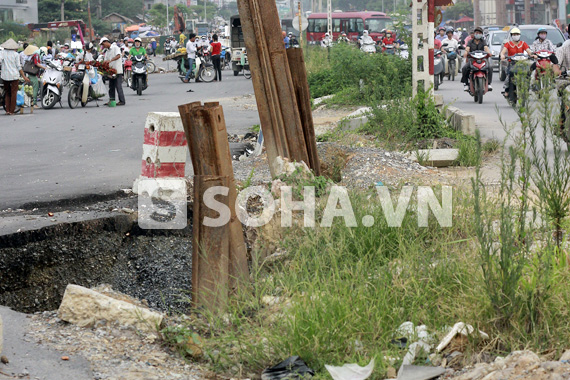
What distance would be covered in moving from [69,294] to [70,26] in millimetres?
65103

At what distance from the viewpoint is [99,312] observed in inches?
169

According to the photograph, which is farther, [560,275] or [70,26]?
[70,26]

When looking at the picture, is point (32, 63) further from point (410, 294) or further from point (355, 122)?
point (410, 294)

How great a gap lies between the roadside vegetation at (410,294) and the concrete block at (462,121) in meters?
5.33

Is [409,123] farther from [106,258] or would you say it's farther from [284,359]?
[284,359]

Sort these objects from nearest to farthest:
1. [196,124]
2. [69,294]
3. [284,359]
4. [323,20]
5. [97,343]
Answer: [284,359]
[97,343]
[69,294]
[196,124]
[323,20]

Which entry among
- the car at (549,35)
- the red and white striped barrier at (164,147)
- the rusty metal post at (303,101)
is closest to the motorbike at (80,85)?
the red and white striped barrier at (164,147)

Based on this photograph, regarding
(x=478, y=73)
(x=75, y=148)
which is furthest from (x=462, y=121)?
(x=478, y=73)

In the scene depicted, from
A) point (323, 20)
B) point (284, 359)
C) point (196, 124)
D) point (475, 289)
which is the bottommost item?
point (284, 359)

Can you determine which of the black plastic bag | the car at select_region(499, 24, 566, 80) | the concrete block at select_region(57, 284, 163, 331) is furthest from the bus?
the black plastic bag

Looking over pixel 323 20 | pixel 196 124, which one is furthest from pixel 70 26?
pixel 196 124

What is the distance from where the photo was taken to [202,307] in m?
4.54

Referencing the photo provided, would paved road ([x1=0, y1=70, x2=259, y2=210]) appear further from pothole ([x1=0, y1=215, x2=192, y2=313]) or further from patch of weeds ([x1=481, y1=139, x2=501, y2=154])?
patch of weeds ([x1=481, y1=139, x2=501, y2=154])

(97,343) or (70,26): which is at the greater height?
(70,26)
